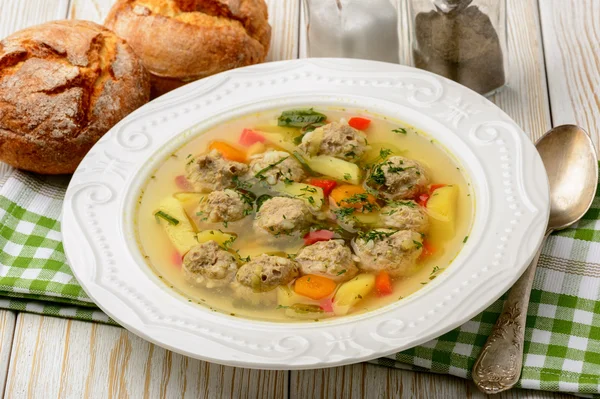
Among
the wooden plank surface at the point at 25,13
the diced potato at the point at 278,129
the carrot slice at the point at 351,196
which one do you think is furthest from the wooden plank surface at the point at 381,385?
the wooden plank surface at the point at 25,13

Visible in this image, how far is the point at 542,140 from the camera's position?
12.1ft

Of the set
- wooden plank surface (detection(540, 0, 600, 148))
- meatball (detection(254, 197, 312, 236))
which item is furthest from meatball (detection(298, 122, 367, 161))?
wooden plank surface (detection(540, 0, 600, 148))

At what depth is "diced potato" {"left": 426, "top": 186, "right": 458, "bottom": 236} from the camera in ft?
10.1

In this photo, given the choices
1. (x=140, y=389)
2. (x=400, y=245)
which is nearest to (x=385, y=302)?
(x=400, y=245)

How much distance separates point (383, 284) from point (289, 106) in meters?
1.13

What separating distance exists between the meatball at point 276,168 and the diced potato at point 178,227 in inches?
13.4

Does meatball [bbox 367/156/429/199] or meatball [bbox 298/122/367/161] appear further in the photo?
meatball [bbox 298/122/367/161]

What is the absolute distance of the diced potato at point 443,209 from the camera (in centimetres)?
308

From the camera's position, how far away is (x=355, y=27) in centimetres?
419

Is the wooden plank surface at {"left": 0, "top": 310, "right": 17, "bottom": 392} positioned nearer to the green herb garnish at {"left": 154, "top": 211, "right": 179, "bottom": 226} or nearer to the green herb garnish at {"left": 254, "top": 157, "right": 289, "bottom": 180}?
the green herb garnish at {"left": 154, "top": 211, "right": 179, "bottom": 226}

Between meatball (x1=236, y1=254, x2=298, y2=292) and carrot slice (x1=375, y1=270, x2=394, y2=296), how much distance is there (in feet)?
0.93

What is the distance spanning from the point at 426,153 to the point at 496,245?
679 mm

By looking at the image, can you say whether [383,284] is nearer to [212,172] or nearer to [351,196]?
[351,196]

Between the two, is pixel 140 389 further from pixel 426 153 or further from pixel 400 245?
pixel 426 153
